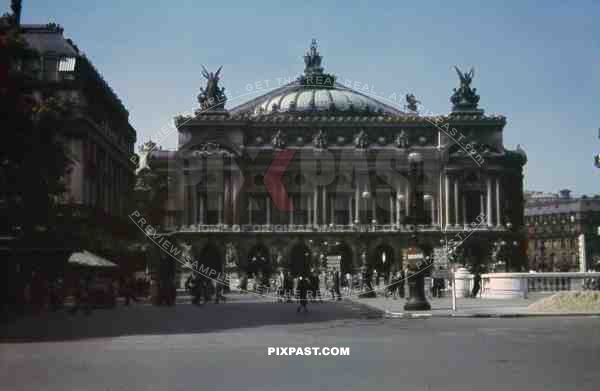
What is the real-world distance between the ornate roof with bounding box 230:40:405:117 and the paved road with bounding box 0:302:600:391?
8942 centimetres

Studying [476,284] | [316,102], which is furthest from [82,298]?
[316,102]

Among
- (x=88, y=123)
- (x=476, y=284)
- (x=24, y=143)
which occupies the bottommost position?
(x=476, y=284)

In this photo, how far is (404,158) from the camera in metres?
101

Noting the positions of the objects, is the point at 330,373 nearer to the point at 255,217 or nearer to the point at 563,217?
the point at 255,217

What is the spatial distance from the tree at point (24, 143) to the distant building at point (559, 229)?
101 meters

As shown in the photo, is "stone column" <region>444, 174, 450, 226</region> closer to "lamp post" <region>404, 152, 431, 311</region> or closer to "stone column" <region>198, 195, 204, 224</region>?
"stone column" <region>198, 195, 204, 224</region>

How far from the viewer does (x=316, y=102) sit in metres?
116

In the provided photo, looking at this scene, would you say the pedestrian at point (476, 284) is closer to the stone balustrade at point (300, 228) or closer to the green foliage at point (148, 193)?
the green foliage at point (148, 193)

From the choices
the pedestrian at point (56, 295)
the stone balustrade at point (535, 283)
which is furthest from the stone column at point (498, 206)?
the pedestrian at point (56, 295)

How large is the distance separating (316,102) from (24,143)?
3402 inches

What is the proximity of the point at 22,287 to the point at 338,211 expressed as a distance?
66.1 meters

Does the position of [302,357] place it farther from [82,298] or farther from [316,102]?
[316,102]

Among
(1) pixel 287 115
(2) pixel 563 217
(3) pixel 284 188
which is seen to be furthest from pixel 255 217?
(2) pixel 563 217

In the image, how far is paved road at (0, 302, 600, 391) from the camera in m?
12.0
